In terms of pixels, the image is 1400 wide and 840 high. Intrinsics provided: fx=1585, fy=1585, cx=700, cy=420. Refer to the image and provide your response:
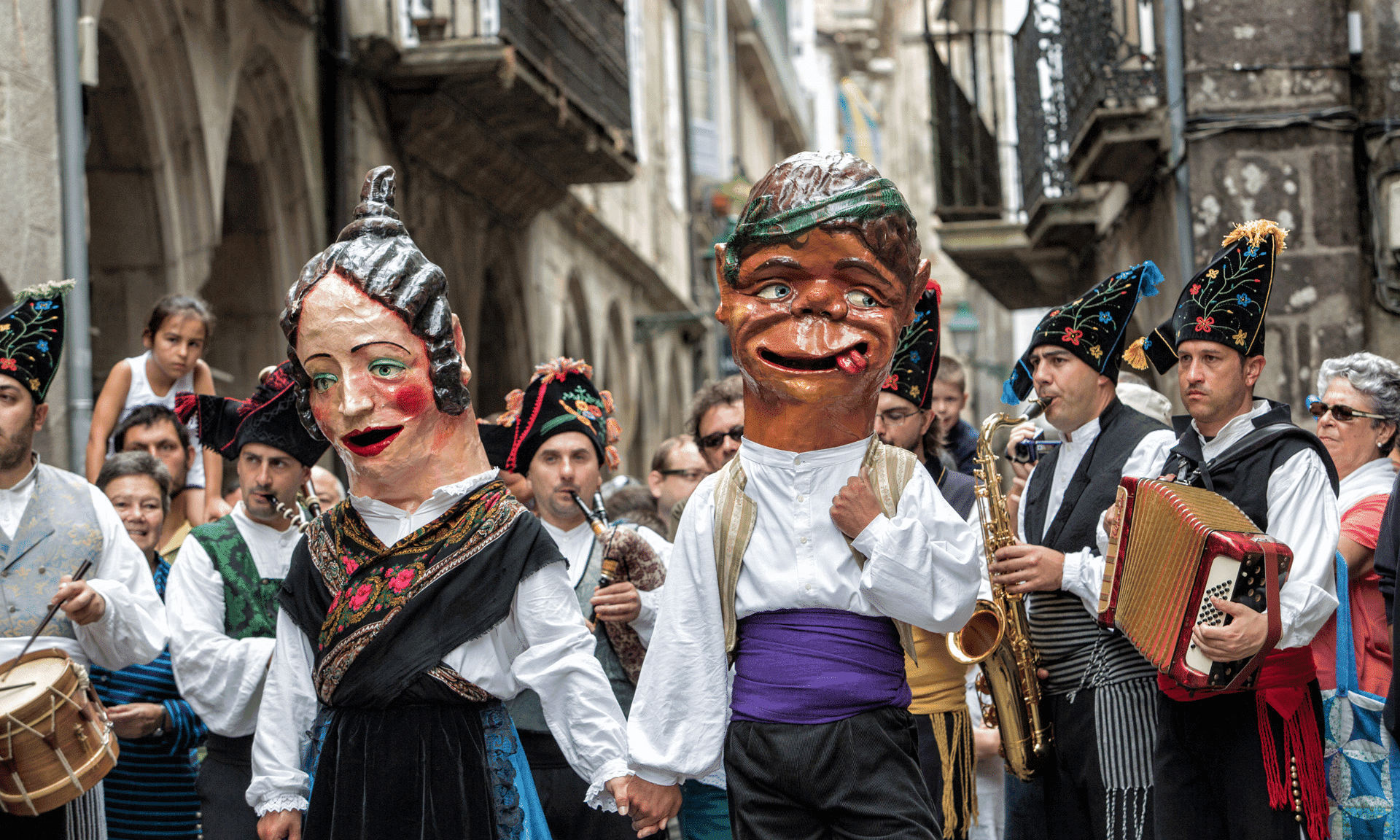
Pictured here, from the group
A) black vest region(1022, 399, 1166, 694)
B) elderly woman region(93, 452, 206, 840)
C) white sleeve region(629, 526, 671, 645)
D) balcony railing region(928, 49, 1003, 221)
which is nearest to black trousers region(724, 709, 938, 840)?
white sleeve region(629, 526, 671, 645)

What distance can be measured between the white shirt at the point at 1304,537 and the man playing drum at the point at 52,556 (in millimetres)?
3306

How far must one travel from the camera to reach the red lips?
3980 millimetres

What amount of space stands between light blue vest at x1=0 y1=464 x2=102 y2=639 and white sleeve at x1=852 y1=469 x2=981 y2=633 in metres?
2.47

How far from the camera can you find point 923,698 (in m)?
4.86

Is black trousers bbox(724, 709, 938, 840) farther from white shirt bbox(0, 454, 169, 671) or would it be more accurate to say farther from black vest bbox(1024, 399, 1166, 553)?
white shirt bbox(0, 454, 169, 671)

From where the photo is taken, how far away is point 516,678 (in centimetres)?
398

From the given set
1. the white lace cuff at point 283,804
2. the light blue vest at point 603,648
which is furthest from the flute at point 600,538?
the white lace cuff at point 283,804

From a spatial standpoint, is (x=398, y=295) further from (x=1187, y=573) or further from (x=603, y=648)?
(x=1187, y=573)

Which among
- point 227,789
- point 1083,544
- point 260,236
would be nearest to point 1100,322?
point 1083,544

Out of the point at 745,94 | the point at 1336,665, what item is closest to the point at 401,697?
the point at 1336,665

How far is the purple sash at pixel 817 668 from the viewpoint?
3.76 m

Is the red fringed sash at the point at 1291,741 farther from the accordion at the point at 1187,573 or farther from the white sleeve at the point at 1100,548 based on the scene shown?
the white sleeve at the point at 1100,548

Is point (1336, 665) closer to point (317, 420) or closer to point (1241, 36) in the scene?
point (317, 420)

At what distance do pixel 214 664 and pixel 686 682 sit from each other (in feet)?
5.32
